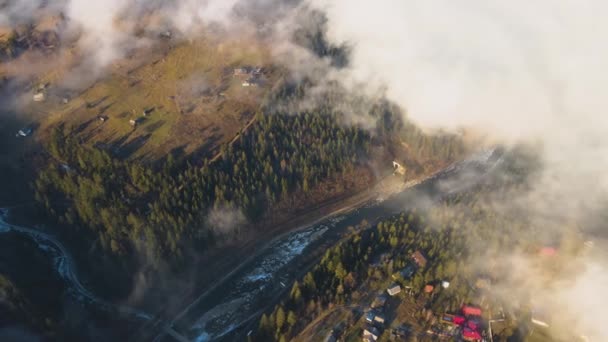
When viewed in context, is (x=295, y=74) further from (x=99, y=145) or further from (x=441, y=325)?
(x=441, y=325)

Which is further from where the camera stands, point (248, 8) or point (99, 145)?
point (248, 8)

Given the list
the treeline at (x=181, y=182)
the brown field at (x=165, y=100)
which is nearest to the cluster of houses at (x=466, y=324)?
the treeline at (x=181, y=182)

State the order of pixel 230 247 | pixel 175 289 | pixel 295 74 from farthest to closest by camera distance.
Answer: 1. pixel 295 74
2. pixel 230 247
3. pixel 175 289

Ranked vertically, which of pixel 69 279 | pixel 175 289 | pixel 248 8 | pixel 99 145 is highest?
pixel 248 8

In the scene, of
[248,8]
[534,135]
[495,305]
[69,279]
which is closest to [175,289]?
[69,279]

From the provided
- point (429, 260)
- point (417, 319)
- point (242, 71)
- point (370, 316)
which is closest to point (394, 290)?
point (417, 319)

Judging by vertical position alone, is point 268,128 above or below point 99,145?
below

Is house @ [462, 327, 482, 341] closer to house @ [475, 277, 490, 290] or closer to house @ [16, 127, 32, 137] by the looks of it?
house @ [475, 277, 490, 290]

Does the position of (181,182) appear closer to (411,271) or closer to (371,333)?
(411,271)
